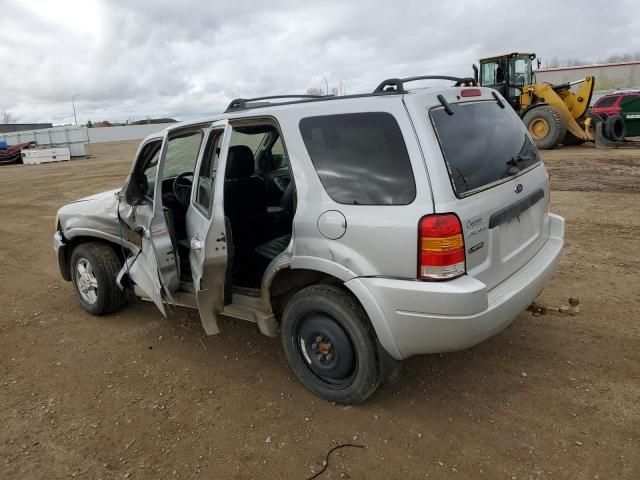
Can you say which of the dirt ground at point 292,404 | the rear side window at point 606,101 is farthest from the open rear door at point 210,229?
the rear side window at point 606,101

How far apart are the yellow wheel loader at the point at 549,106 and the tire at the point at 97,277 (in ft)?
46.2

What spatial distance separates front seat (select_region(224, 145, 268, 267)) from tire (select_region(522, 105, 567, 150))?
13.0m

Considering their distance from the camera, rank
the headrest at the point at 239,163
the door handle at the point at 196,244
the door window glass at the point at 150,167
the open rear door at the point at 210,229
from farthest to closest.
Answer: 1. the door window glass at the point at 150,167
2. the headrest at the point at 239,163
3. the door handle at the point at 196,244
4. the open rear door at the point at 210,229

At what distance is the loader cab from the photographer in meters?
16.2

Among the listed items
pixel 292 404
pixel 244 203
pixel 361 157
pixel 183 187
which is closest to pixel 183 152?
pixel 183 187

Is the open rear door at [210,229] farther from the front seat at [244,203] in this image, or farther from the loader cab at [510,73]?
the loader cab at [510,73]

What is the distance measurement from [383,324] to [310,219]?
2.50 ft

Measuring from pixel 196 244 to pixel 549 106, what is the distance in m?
14.7

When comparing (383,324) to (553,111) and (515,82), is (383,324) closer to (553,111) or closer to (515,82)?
(553,111)

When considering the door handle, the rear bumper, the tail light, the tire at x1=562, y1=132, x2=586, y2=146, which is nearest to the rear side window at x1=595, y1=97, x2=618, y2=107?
the tire at x1=562, y1=132, x2=586, y2=146

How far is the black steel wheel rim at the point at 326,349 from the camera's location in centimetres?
305

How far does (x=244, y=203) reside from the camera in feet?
12.9

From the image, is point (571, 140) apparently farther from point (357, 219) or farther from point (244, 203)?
point (357, 219)

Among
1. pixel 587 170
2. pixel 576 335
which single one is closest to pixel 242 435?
pixel 576 335
